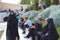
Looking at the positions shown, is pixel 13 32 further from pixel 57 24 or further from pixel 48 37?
pixel 57 24

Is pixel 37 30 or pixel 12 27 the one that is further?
pixel 37 30

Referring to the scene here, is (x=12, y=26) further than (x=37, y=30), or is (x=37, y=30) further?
(x=37, y=30)

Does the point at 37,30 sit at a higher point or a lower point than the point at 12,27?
lower

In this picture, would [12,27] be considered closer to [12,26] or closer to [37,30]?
[12,26]

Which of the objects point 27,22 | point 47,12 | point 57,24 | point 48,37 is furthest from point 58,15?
point 48,37

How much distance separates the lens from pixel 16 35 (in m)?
13.3

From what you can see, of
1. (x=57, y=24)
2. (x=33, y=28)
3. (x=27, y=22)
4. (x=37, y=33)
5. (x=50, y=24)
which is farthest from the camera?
(x=57, y=24)

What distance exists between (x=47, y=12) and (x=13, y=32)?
29.6ft

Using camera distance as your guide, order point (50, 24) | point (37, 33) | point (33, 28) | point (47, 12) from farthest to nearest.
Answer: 1. point (47, 12)
2. point (33, 28)
3. point (37, 33)
4. point (50, 24)

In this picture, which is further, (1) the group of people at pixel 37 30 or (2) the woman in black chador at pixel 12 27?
(2) the woman in black chador at pixel 12 27

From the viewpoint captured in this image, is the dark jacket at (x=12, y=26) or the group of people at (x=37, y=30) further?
the dark jacket at (x=12, y=26)

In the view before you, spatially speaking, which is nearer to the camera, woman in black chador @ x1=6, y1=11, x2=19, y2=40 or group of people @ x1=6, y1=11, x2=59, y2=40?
group of people @ x1=6, y1=11, x2=59, y2=40

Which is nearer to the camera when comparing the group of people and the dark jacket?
the group of people

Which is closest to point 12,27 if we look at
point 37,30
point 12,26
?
point 12,26
